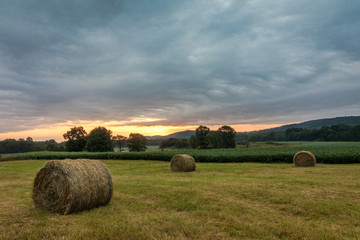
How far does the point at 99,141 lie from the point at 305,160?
215ft

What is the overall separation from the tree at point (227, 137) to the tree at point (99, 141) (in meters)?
41.4

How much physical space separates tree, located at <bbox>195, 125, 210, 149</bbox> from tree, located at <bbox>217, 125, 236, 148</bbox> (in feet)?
21.4

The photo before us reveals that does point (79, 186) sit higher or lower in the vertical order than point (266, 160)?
higher

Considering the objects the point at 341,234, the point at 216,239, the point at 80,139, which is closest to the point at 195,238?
the point at 216,239

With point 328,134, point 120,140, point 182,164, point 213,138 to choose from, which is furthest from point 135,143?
point 182,164

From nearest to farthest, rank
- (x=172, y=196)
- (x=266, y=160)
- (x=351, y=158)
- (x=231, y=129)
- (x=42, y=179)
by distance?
(x=42, y=179)
(x=172, y=196)
(x=351, y=158)
(x=266, y=160)
(x=231, y=129)

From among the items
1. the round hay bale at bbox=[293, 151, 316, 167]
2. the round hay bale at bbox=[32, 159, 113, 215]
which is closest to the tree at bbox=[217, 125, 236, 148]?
the round hay bale at bbox=[293, 151, 316, 167]

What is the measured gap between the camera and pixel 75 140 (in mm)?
83625

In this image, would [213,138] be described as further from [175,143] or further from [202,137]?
[175,143]

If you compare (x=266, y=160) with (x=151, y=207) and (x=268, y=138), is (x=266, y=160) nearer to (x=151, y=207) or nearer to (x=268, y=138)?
(x=151, y=207)

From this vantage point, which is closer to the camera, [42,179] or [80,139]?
[42,179]

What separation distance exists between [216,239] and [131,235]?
1.90 metres

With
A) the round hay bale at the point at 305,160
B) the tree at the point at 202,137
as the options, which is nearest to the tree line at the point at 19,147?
the tree at the point at 202,137

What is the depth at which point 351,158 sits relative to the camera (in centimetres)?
2517
